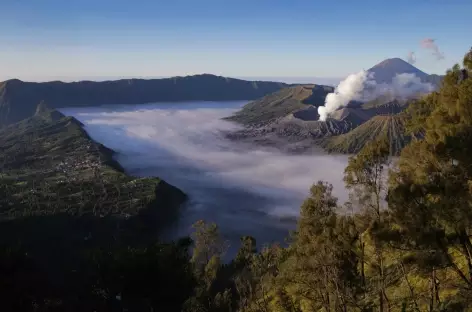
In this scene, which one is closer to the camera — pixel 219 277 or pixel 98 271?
pixel 98 271

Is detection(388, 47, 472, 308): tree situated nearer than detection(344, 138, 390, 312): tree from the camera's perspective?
Yes

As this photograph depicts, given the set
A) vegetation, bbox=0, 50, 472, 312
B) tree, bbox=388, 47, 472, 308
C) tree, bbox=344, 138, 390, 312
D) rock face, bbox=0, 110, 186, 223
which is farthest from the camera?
rock face, bbox=0, 110, 186, 223

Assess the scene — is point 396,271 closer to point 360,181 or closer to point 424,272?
point 424,272

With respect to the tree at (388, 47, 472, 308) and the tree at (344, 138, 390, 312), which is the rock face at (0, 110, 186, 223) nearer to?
the tree at (344, 138, 390, 312)

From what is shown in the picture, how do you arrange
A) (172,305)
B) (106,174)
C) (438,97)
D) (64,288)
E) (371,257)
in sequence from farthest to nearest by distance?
(106,174)
(64,288)
(172,305)
(371,257)
(438,97)

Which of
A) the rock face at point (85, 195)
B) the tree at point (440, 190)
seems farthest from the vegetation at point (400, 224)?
the rock face at point (85, 195)

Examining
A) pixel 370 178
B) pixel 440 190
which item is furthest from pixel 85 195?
pixel 440 190

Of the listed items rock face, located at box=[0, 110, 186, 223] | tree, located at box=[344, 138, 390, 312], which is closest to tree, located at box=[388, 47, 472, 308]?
tree, located at box=[344, 138, 390, 312]

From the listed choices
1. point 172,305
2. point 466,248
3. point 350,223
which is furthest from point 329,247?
point 172,305

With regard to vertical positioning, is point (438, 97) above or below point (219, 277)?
above

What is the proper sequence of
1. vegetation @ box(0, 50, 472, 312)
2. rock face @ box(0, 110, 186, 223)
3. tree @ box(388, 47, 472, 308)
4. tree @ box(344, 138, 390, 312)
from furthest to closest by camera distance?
rock face @ box(0, 110, 186, 223) < tree @ box(344, 138, 390, 312) < vegetation @ box(0, 50, 472, 312) < tree @ box(388, 47, 472, 308)

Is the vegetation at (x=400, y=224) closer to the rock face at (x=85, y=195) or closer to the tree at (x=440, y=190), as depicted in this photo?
the tree at (x=440, y=190)
